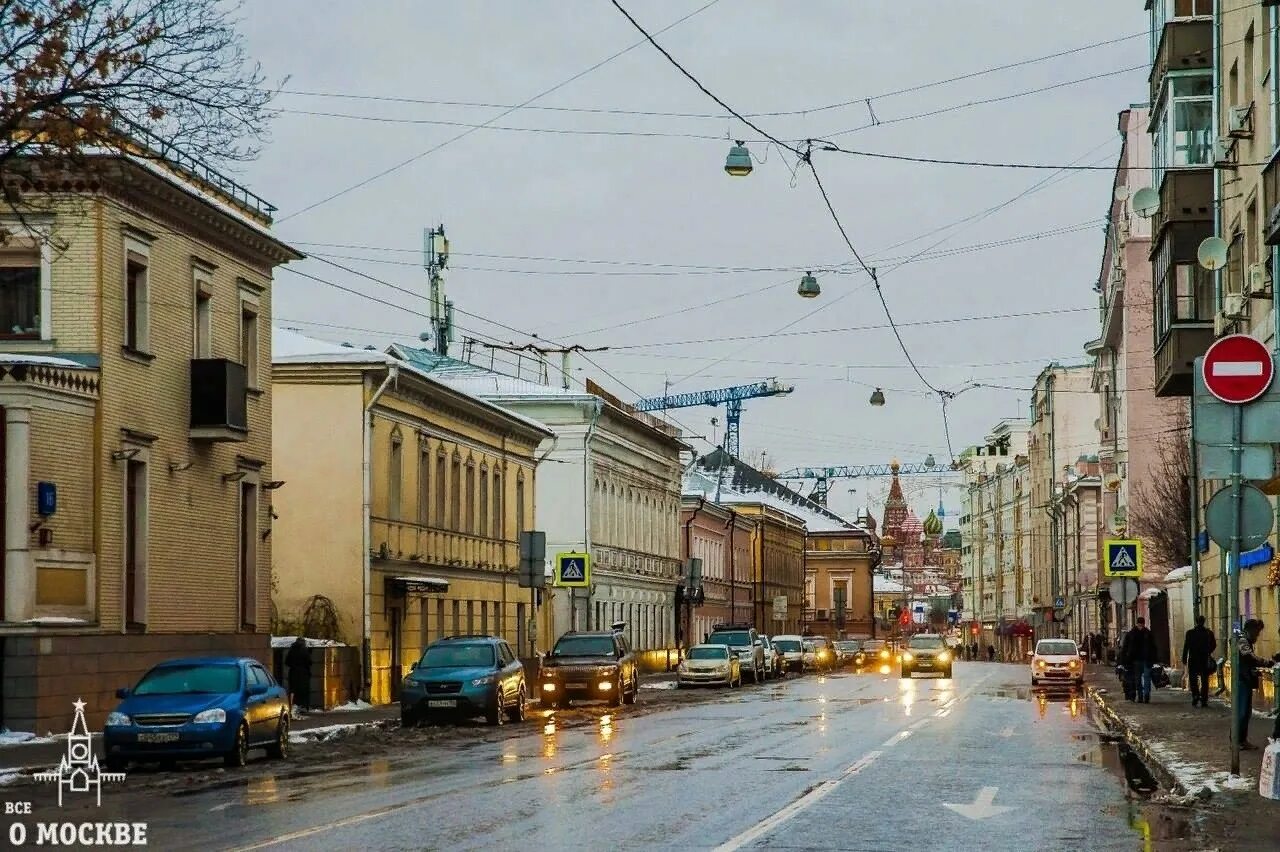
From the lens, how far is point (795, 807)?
17531mm

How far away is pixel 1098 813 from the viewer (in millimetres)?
17422

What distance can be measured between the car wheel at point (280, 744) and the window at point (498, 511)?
33.3 m

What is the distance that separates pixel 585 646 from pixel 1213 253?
19076 mm

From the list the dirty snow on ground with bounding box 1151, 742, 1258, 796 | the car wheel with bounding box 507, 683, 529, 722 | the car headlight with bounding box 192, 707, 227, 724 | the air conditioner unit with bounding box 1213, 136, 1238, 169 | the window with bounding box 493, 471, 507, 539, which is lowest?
the car wheel with bounding box 507, 683, 529, 722

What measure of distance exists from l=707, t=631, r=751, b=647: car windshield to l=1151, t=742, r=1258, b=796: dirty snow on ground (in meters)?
45.6

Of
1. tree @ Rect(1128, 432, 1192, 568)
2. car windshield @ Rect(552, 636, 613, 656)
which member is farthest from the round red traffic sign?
tree @ Rect(1128, 432, 1192, 568)

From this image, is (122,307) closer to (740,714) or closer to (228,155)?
(228,155)

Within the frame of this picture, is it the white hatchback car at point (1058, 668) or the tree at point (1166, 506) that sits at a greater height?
the tree at point (1166, 506)

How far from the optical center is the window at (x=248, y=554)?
39.9 metres

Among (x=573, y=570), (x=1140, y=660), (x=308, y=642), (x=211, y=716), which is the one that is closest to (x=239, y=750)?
(x=211, y=716)

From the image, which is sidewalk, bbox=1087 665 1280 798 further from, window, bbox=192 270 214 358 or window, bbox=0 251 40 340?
window, bbox=0 251 40 340

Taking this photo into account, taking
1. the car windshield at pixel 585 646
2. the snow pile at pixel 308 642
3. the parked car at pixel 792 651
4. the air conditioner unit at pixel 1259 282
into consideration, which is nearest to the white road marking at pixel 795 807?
the air conditioner unit at pixel 1259 282

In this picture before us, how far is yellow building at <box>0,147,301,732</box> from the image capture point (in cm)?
3038

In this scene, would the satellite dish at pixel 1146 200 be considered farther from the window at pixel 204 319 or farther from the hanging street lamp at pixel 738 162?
the window at pixel 204 319
